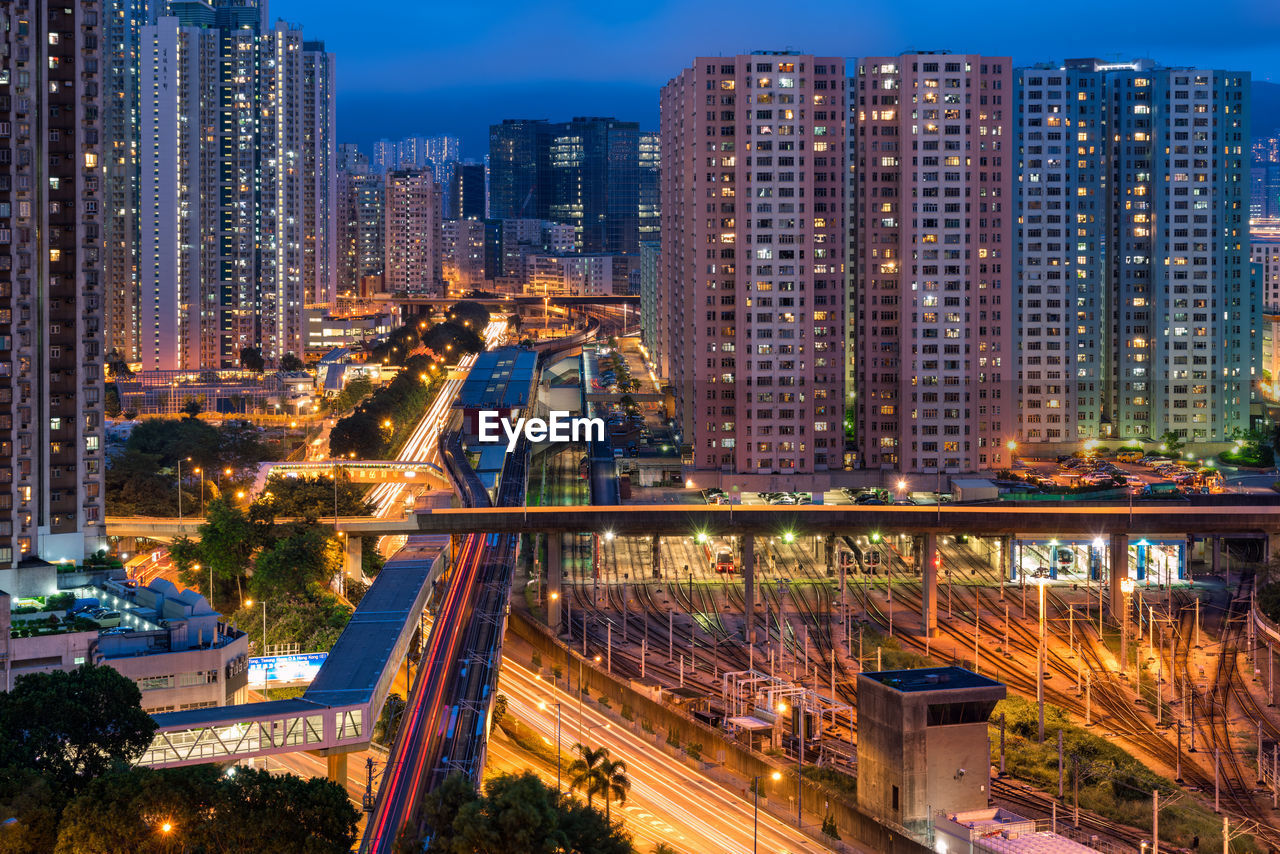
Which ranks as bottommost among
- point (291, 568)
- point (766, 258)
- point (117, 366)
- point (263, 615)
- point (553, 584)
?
point (553, 584)

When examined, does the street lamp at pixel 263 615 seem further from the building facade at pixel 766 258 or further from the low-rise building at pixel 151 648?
the building facade at pixel 766 258

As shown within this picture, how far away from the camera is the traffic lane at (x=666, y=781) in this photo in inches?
1647

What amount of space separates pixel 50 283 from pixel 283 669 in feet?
57.8

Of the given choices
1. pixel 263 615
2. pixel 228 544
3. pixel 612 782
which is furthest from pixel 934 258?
pixel 612 782

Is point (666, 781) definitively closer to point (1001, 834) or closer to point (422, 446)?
point (1001, 834)

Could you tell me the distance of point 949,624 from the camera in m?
64.8

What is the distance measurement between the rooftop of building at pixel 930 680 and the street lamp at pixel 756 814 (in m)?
4.46

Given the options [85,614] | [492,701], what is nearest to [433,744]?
[492,701]

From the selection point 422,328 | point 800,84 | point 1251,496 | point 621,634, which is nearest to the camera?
point 621,634

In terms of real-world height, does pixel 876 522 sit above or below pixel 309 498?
below

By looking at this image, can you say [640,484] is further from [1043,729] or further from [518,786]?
[518,786]

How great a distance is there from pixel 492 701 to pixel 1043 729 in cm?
1668

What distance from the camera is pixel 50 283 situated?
2276 inches

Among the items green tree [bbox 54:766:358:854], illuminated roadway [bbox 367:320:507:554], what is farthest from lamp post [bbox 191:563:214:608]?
green tree [bbox 54:766:358:854]
